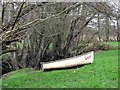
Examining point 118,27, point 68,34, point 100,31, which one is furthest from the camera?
point 118,27

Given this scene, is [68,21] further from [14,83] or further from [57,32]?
[14,83]

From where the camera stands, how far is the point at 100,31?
23828 mm

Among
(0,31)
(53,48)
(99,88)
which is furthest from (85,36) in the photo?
(0,31)

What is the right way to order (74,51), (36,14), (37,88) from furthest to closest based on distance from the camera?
(74,51) → (36,14) → (37,88)

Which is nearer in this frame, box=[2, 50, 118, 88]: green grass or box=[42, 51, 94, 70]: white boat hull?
box=[2, 50, 118, 88]: green grass

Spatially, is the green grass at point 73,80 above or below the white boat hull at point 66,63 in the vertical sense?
below

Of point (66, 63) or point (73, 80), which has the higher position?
point (66, 63)

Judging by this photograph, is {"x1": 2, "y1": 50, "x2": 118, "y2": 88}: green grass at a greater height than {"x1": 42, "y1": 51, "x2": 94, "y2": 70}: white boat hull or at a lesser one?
lesser

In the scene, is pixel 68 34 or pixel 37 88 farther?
pixel 68 34

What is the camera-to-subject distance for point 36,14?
1079 centimetres

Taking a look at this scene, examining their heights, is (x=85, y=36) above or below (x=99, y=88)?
above

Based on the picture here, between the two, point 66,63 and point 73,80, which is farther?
point 66,63

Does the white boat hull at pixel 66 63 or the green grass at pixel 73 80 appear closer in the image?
the green grass at pixel 73 80

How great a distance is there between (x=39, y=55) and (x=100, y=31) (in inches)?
289
